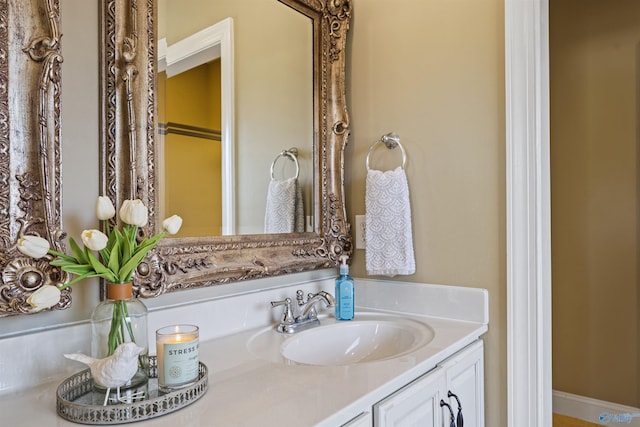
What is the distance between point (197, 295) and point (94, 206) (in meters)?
0.36

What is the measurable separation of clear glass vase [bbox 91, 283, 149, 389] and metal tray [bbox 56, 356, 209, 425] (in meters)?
0.04

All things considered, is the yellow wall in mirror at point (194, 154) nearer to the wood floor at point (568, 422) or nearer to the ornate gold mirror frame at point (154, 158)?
the ornate gold mirror frame at point (154, 158)

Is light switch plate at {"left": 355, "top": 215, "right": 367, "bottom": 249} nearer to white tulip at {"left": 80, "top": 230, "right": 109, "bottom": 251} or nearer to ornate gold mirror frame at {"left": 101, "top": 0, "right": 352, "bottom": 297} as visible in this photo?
ornate gold mirror frame at {"left": 101, "top": 0, "right": 352, "bottom": 297}

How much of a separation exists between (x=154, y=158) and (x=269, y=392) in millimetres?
594

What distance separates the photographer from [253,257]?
125cm

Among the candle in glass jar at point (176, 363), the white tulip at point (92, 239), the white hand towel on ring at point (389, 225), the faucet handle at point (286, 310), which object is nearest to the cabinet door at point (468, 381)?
the white hand towel on ring at point (389, 225)

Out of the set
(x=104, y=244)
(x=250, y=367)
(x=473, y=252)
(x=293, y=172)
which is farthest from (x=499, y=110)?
(x=104, y=244)

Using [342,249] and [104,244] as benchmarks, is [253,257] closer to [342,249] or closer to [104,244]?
[342,249]

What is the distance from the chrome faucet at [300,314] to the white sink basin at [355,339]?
3 centimetres

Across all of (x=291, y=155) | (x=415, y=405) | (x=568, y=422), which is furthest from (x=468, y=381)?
(x=568, y=422)

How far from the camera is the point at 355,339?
134 centimetres

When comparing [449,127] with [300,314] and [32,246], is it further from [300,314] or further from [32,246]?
[32,246]

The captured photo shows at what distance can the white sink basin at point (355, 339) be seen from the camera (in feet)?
3.94

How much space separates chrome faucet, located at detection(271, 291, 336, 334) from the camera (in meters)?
1.25
